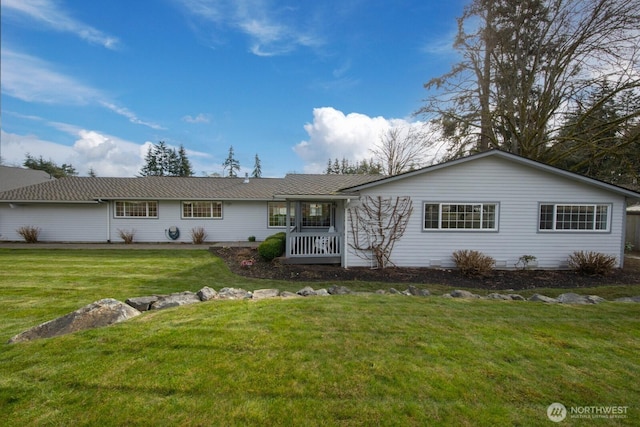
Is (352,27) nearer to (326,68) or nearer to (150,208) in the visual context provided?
(326,68)

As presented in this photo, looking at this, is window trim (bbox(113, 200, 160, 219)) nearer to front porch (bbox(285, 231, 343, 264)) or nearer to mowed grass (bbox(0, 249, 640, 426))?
front porch (bbox(285, 231, 343, 264))

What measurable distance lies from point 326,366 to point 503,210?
912 centimetres

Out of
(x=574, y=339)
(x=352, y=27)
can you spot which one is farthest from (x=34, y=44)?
(x=574, y=339)

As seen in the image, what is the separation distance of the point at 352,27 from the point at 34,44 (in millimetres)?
10851

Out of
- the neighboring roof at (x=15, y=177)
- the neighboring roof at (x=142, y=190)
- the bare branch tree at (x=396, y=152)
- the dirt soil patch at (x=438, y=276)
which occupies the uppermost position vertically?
the bare branch tree at (x=396, y=152)

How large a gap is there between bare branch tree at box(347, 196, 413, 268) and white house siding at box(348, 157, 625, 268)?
0.23 m

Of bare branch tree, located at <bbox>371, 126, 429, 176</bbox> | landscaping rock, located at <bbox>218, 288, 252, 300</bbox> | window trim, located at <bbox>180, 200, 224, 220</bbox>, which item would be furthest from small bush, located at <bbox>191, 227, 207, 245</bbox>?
bare branch tree, located at <bbox>371, 126, 429, 176</bbox>

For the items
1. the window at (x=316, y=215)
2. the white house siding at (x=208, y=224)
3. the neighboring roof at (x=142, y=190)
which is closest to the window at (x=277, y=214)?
the white house siding at (x=208, y=224)

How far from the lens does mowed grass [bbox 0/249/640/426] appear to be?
2115 mm

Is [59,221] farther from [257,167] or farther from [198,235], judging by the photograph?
[257,167]

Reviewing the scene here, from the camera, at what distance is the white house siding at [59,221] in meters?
14.2

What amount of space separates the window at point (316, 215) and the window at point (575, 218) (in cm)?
835

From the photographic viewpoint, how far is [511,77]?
43.9 feet

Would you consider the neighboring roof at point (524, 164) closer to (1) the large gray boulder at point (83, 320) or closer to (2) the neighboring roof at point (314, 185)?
(2) the neighboring roof at point (314, 185)
